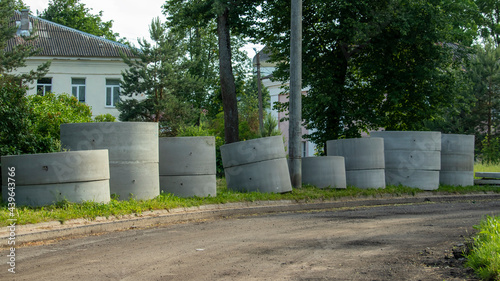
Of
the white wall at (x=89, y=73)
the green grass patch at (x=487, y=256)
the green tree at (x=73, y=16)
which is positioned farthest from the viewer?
the green tree at (x=73, y=16)

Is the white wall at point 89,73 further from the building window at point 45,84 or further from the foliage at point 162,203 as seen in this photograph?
the foliage at point 162,203

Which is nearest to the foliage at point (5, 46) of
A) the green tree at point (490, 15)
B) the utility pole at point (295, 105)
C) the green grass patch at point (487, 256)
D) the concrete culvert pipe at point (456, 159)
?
the utility pole at point (295, 105)

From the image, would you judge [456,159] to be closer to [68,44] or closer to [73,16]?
[68,44]

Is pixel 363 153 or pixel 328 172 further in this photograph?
pixel 363 153

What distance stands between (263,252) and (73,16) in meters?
66.8

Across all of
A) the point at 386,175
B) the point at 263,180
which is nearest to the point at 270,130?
the point at 386,175

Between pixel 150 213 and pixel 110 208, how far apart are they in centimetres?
81

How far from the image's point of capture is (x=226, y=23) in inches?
909

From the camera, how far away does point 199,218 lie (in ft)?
39.6

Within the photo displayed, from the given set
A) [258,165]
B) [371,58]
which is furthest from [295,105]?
[371,58]

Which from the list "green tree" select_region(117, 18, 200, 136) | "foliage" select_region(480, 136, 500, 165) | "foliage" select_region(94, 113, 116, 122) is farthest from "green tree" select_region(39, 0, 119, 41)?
"foliage" select_region(480, 136, 500, 165)

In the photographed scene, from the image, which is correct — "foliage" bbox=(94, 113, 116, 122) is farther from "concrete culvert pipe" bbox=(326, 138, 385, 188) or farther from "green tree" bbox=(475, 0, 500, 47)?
"green tree" bbox=(475, 0, 500, 47)

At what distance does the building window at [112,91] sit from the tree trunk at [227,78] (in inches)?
1134

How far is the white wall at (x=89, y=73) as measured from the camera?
4906 centimetres
